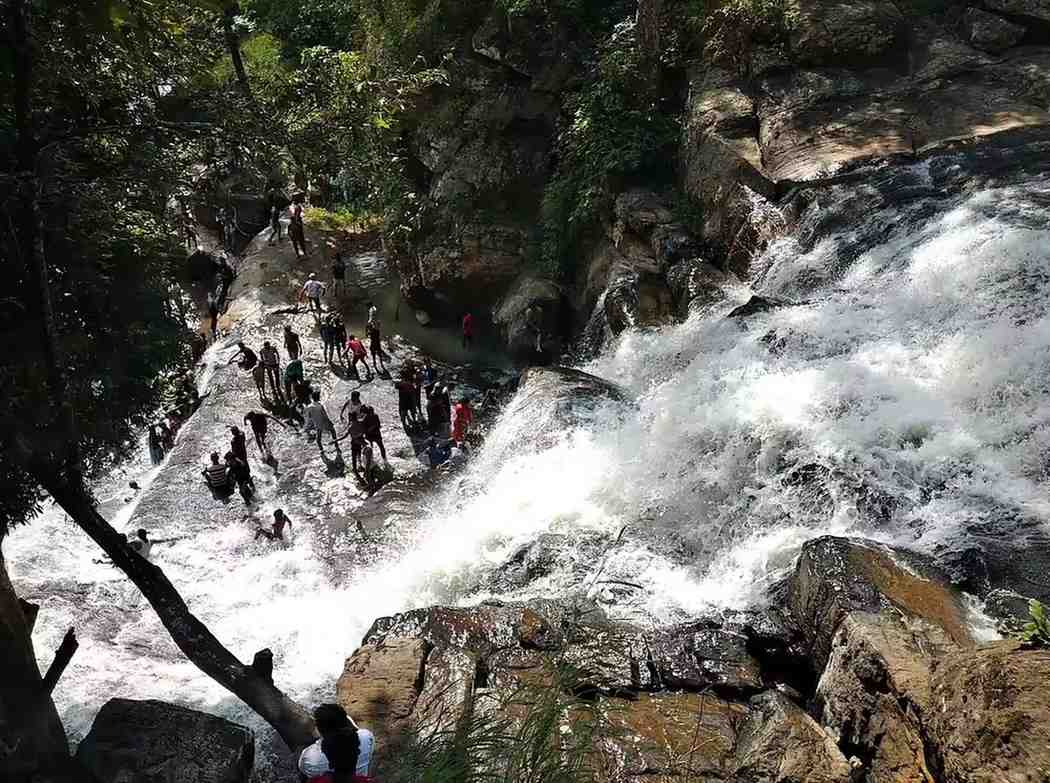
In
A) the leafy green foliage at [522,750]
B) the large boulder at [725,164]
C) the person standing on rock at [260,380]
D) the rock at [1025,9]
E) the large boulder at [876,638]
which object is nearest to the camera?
the leafy green foliage at [522,750]

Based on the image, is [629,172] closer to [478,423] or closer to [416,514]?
[478,423]

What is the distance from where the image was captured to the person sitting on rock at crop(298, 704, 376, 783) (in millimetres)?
4484

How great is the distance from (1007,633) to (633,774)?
3.72 metres

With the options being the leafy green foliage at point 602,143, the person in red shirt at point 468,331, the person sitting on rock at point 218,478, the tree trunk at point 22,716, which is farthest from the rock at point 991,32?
the tree trunk at point 22,716

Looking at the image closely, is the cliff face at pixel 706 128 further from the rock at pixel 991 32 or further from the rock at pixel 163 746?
the rock at pixel 163 746

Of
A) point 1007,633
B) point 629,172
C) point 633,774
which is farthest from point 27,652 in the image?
point 629,172

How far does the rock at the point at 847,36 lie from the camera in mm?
16938

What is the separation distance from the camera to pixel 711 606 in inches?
343

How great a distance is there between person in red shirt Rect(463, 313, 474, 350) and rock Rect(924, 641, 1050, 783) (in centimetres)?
1579

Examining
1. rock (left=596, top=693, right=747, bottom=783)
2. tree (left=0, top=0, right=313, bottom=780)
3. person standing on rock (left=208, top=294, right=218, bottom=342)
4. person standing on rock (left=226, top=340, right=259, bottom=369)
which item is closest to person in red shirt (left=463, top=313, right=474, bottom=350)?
person standing on rock (left=226, top=340, right=259, bottom=369)

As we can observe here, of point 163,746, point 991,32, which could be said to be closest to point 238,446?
point 163,746

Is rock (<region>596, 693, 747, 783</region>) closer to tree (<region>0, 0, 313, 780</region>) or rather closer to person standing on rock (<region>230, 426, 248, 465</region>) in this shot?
tree (<region>0, 0, 313, 780</region>)

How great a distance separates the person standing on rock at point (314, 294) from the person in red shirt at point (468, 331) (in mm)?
3916

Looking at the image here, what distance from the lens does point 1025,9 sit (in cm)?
1596
